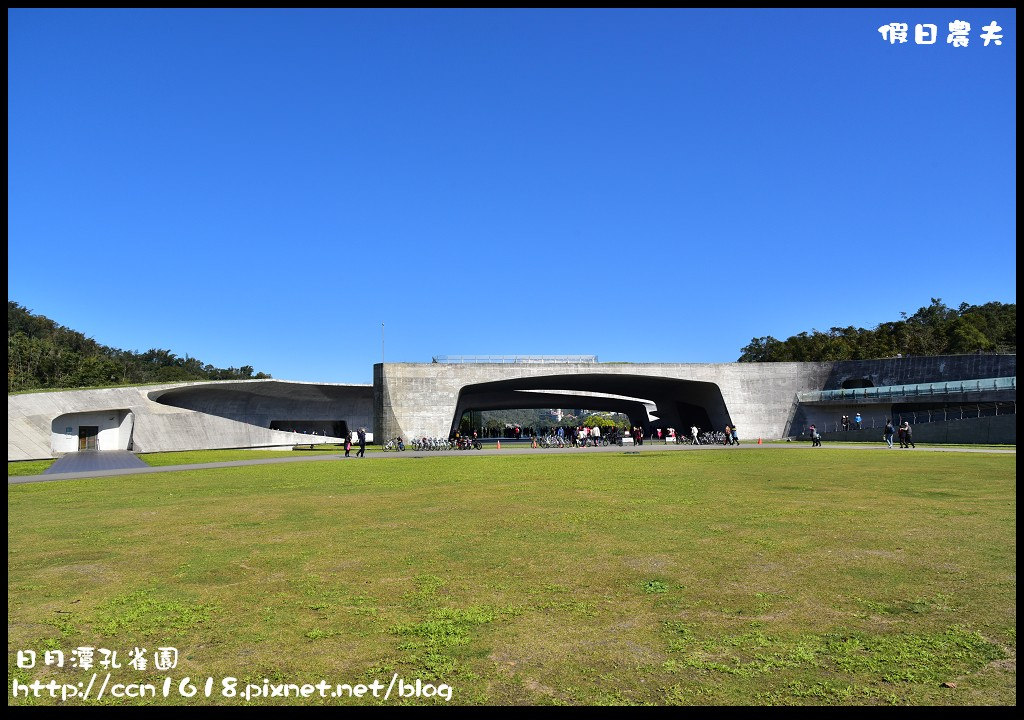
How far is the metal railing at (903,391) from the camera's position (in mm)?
42844

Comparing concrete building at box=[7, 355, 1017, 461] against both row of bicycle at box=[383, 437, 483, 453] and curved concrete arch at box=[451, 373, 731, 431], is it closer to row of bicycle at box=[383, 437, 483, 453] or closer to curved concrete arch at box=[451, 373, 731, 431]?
curved concrete arch at box=[451, 373, 731, 431]

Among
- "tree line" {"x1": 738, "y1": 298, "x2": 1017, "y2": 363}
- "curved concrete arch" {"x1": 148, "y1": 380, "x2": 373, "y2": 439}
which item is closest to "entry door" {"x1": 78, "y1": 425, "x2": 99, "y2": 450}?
"curved concrete arch" {"x1": 148, "y1": 380, "x2": 373, "y2": 439}

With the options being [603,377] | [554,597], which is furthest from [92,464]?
[603,377]

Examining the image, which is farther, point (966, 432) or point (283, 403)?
point (283, 403)

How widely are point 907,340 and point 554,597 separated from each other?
85.8 meters

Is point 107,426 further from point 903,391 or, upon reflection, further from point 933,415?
point 903,391

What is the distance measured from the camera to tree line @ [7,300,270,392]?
7081 cm

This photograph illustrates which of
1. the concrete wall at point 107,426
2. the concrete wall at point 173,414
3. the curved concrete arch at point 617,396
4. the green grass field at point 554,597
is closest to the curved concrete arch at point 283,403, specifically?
the concrete wall at point 173,414

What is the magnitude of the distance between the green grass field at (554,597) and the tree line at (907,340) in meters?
67.4

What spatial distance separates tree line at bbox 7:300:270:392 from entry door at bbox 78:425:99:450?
5322mm

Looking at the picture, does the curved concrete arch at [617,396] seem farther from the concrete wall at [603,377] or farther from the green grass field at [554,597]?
the green grass field at [554,597]

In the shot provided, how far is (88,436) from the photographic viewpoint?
146 feet

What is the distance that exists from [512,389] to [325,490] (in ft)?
171

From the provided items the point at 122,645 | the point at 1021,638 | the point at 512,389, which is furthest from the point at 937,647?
the point at 512,389
